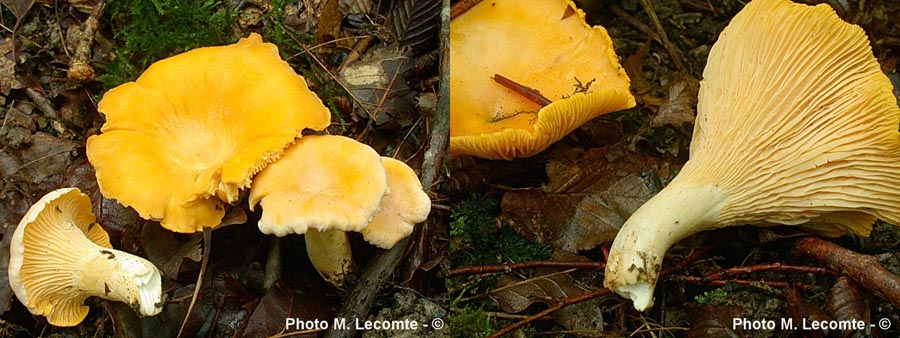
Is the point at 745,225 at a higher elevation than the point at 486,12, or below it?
below

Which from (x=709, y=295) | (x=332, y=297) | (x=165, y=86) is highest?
(x=165, y=86)

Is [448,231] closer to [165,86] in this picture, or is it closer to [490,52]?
[490,52]

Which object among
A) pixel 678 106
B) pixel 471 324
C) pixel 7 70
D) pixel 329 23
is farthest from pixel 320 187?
pixel 7 70

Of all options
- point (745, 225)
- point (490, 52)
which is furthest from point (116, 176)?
point (745, 225)

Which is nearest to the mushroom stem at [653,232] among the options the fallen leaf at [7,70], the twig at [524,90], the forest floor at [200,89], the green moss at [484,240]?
the green moss at [484,240]

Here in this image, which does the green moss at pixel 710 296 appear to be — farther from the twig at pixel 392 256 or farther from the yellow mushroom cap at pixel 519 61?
the twig at pixel 392 256

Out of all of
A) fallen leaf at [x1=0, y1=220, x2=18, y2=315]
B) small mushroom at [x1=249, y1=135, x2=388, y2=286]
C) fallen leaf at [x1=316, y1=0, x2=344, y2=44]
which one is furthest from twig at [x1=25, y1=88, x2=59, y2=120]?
small mushroom at [x1=249, y1=135, x2=388, y2=286]

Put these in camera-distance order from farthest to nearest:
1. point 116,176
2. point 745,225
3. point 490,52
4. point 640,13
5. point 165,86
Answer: point 640,13 < point 490,52 < point 745,225 < point 165,86 < point 116,176
